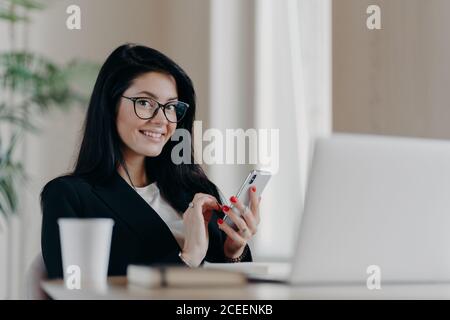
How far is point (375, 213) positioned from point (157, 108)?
41.2 inches

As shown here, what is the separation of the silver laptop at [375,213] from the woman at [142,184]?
0.45 m

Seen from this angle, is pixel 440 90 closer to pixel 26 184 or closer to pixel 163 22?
pixel 163 22

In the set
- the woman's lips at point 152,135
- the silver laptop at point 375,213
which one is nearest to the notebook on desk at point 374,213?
the silver laptop at point 375,213

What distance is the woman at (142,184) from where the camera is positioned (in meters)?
1.65

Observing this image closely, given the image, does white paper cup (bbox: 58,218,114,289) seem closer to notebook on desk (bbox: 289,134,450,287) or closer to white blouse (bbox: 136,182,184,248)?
notebook on desk (bbox: 289,134,450,287)

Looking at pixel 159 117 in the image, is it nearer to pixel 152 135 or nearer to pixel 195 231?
pixel 152 135

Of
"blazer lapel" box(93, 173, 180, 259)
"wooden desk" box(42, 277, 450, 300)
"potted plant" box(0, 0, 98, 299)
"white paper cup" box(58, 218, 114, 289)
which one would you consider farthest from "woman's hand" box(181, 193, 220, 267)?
"potted plant" box(0, 0, 98, 299)

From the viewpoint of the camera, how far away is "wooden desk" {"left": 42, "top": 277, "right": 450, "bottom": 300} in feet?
3.22

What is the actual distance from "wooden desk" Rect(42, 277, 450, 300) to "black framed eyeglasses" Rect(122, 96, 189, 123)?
0.91 meters

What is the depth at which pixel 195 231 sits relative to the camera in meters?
1.64

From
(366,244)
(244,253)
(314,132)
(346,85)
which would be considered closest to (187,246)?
(244,253)

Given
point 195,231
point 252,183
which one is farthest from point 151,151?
point 252,183

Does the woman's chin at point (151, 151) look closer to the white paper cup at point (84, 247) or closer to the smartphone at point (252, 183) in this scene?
the smartphone at point (252, 183)

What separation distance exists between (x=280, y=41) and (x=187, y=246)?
4.40 feet
